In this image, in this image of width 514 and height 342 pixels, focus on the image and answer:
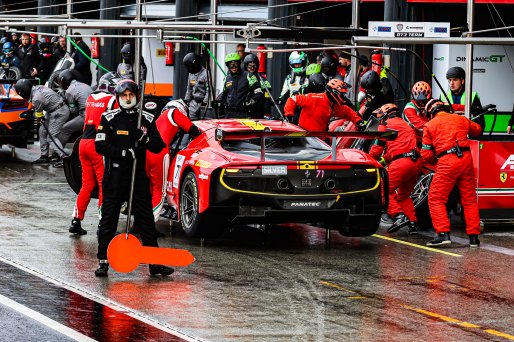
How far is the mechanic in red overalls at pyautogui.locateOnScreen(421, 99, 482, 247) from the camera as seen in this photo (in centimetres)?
1456

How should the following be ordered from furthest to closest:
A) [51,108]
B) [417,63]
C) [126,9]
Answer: [126,9] < [417,63] < [51,108]

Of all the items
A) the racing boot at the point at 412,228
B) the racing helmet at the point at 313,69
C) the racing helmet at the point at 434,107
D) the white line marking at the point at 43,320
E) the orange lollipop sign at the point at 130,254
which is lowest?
the racing boot at the point at 412,228

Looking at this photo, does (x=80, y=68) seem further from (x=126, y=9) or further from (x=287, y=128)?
(x=287, y=128)

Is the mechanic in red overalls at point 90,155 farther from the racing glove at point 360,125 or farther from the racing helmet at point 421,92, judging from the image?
the racing glove at point 360,125

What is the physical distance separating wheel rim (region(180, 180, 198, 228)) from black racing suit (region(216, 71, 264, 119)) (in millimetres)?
5940

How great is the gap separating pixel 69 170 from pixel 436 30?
16.0ft

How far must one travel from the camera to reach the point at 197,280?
1182cm

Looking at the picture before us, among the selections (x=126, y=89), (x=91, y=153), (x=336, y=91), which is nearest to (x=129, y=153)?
(x=126, y=89)

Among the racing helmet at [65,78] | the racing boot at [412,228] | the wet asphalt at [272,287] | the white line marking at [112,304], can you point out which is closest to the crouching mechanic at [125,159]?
A: the wet asphalt at [272,287]

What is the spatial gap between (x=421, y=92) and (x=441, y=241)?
7.72 ft

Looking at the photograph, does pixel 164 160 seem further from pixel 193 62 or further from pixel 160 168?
pixel 193 62

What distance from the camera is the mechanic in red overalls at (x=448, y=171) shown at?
1456 cm

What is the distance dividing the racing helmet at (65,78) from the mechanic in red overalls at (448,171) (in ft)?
28.5

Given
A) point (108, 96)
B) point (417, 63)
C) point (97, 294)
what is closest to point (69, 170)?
point (108, 96)
